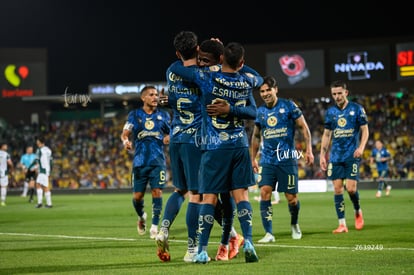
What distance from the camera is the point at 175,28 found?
217 feet

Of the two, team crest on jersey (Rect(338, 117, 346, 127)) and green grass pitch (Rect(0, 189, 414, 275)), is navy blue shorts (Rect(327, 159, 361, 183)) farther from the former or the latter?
green grass pitch (Rect(0, 189, 414, 275))

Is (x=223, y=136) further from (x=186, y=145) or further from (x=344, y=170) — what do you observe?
(x=344, y=170)

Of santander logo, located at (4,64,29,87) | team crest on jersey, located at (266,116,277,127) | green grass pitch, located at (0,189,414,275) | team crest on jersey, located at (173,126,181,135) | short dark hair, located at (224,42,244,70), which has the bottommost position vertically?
green grass pitch, located at (0,189,414,275)

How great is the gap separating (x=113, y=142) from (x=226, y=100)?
1787 inches

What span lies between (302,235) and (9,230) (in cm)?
683

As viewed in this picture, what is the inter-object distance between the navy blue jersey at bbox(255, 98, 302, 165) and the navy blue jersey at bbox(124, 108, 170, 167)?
2253 millimetres

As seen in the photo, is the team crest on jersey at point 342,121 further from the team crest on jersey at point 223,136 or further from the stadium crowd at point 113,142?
the stadium crowd at point 113,142

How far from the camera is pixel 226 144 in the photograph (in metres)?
9.12

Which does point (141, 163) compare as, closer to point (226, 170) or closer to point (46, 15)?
point (226, 170)

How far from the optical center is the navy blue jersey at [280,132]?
13.1m

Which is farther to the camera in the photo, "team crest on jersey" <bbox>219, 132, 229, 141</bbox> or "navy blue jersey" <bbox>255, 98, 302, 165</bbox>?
"navy blue jersey" <bbox>255, 98, 302, 165</bbox>

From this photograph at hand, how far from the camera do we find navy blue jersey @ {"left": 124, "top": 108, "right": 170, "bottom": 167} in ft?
47.1

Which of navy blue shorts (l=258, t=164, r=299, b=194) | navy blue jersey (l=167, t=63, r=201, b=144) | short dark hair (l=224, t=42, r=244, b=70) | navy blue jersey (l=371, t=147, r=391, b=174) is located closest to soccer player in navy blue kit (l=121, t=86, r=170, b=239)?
navy blue shorts (l=258, t=164, r=299, b=194)

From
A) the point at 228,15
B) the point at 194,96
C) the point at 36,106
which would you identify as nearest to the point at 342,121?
the point at 194,96
